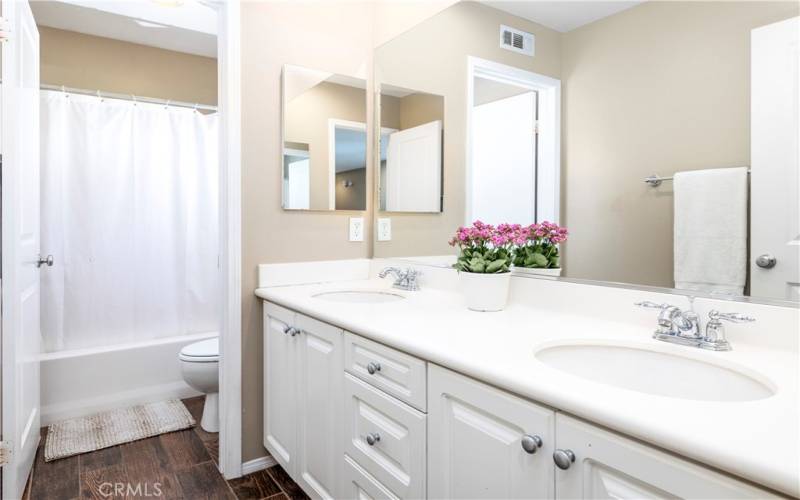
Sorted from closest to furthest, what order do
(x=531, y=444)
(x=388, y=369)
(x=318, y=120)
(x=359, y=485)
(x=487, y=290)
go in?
1. (x=531, y=444)
2. (x=388, y=369)
3. (x=359, y=485)
4. (x=487, y=290)
5. (x=318, y=120)

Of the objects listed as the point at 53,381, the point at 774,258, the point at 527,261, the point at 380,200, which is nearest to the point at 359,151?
the point at 380,200

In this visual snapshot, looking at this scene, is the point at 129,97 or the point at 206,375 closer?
the point at 206,375

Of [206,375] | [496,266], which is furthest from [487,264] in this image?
[206,375]

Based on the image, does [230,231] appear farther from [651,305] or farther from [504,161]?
[651,305]

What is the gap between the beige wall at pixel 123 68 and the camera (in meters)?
2.88

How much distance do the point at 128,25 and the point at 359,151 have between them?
180 cm

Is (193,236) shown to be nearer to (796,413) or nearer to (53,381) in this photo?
(53,381)

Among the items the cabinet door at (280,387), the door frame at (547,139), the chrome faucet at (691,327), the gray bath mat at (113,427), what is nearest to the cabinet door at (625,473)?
the chrome faucet at (691,327)

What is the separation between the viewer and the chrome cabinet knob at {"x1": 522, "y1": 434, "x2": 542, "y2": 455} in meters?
0.83

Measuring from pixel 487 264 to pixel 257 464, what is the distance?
1338 millimetres

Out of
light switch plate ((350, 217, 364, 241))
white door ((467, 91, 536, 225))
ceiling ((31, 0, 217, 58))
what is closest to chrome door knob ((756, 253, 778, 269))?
white door ((467, 91, 536, 225))

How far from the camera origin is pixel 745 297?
109 cm

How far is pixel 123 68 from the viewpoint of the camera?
3098 mm

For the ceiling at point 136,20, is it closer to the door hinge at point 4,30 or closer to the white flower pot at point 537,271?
the door hinge at point 4,30
